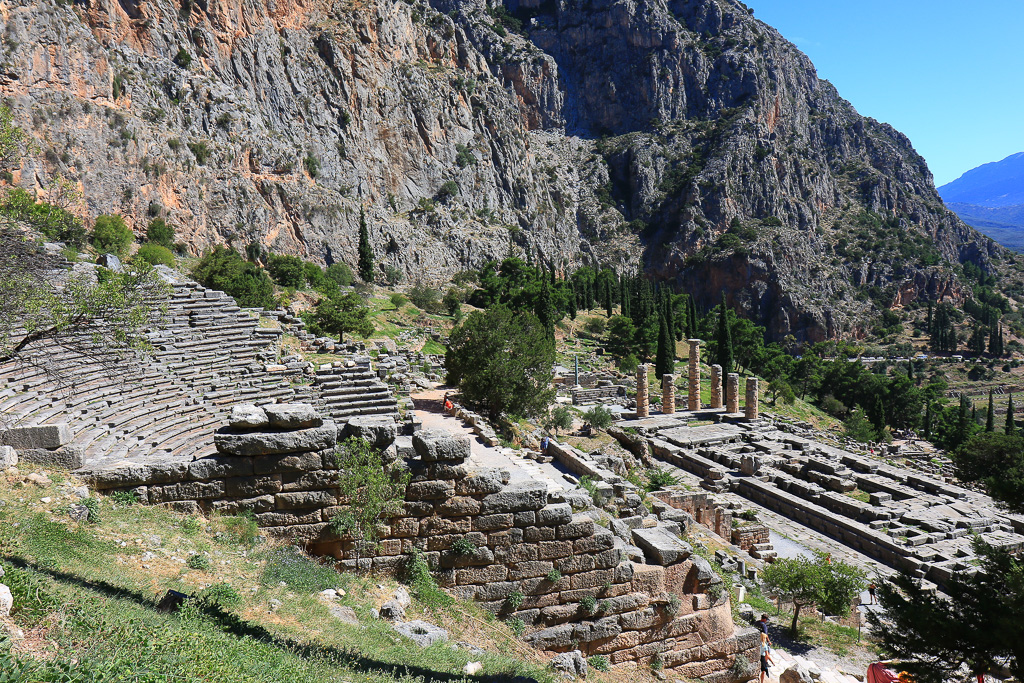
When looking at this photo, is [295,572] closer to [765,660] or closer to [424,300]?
[765,660]

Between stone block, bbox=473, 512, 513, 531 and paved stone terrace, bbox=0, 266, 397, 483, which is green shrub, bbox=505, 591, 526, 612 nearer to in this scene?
stone block, bbox=473, 512, 513, 531

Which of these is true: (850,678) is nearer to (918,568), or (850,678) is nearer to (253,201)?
(918,568)

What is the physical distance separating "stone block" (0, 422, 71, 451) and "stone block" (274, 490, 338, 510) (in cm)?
416

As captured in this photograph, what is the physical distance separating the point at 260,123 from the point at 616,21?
9162 centimetres

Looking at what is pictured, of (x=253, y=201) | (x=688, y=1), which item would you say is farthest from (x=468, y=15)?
(x=253, y=201)

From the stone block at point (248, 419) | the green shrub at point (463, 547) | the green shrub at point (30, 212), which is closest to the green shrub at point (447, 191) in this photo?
the green shrub at point (30, 212)

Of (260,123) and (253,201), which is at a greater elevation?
(260,123)

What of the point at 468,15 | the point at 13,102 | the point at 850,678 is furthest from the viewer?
the point at 468,15

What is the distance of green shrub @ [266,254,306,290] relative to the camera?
165ft

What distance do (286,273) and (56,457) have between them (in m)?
43.4

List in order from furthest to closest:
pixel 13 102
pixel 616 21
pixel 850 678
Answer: pixel 616 21 → pixel 13 102 → pixel 850 678

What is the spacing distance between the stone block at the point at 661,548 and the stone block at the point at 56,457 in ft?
28.3

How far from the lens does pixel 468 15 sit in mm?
113000

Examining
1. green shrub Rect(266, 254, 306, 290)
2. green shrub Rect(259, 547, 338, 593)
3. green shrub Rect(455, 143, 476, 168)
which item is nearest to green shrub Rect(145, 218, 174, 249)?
green shrub Rect(266, 254, 306, 290)
